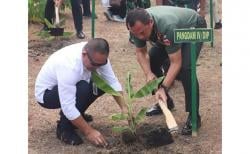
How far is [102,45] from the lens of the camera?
3.85 meters

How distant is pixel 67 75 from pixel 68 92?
0.12 metres

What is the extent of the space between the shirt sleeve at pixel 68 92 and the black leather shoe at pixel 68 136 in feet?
1.05

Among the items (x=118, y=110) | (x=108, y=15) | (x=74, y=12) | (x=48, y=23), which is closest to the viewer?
(x=118, y=110)

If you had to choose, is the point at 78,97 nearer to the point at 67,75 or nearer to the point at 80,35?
the point at 67,75

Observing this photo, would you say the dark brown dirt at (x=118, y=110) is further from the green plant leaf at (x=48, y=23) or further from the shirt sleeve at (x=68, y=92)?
the shirt sleeve at (x=68, y=92)

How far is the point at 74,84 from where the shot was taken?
4.05 metres

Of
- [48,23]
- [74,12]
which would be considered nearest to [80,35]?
[74,12]

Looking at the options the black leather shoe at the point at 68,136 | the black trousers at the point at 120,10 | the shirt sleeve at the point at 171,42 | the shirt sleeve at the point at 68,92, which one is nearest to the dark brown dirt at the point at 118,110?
the black leather shoe at the point at 68,136

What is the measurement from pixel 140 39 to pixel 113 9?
429 cm

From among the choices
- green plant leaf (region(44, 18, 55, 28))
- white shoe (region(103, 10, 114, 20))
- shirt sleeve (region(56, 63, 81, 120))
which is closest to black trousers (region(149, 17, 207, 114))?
shirt sleeve (region(56, 63, 81, 120))

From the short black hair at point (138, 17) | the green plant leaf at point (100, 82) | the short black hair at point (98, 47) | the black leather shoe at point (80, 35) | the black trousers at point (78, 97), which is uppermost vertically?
the short black hair at point (138, 17)

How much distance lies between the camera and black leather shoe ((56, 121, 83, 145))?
14.0 ft

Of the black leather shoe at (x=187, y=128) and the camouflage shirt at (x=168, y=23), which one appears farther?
the black leather shoe at (x=187, y=128)

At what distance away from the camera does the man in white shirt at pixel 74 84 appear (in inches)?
156
